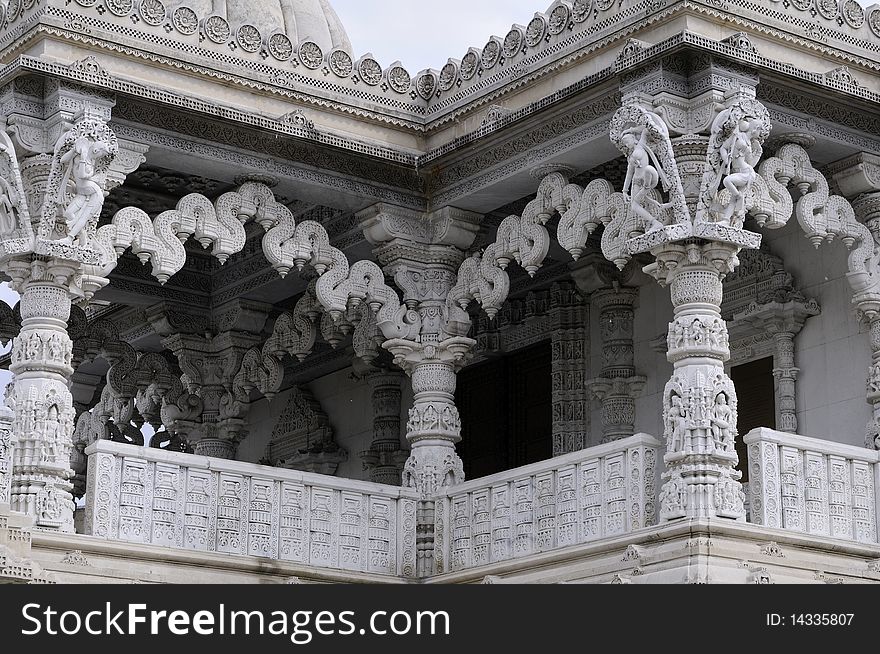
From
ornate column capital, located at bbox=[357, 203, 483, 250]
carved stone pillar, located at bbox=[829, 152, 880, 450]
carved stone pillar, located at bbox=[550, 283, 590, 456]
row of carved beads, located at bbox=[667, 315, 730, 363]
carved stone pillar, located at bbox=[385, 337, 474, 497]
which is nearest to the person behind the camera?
row of carved beads, located at bbox=[667, 315, 730, 363]

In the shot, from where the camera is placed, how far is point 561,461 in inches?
545

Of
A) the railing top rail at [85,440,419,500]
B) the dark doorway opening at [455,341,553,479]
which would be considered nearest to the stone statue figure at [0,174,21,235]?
the railing top rail at [85,440,419,500]

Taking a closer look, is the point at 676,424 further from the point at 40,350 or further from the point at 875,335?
the point at 40,350

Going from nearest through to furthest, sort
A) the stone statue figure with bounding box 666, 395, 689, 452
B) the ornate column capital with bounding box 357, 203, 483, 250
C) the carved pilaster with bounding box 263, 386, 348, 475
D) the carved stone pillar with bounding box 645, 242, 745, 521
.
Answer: the carved stone pillar with bounding box 645, 242, 745, 521 → the stone statue figure with bounding box 666, 395, 689, 452 → the ornate column capital with bounding box 357, 203, 483, 250 → the carved pilaster with bounding box 263, 386, 348, 475

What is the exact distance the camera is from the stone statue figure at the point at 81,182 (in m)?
13.4

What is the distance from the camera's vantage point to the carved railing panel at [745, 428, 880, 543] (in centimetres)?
1288

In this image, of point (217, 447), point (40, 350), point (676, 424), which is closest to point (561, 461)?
point (676, 424)

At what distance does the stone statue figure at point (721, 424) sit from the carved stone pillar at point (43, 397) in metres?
4.31

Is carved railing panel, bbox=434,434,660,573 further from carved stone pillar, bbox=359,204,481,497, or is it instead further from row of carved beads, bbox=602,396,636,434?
row of carved beads, bbox=602,396,636,434

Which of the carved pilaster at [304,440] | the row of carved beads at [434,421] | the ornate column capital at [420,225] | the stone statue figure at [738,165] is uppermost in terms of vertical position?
the ornate column capital at [420,225]

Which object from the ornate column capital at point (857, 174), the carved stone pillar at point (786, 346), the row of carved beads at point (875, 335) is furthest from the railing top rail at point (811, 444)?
the ornate column capital at point (857, 174)

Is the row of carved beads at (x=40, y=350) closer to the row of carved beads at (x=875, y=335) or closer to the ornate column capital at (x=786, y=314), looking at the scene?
the ornate column capital at (x=786, y=314)

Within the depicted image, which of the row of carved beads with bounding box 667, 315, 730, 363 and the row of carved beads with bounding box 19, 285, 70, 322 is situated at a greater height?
the row of carved beads with bounding box 19, 285, 70, 322

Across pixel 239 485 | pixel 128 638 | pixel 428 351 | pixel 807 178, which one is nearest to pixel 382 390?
pixel 428 351
